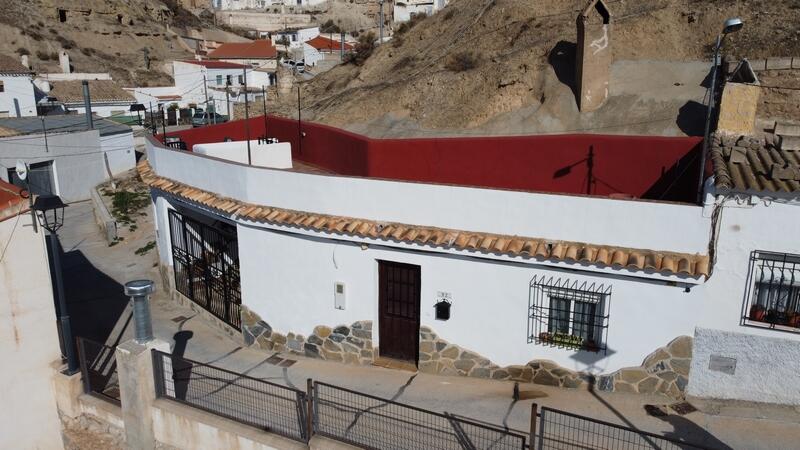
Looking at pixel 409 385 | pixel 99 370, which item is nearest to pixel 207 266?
pixel 99 370

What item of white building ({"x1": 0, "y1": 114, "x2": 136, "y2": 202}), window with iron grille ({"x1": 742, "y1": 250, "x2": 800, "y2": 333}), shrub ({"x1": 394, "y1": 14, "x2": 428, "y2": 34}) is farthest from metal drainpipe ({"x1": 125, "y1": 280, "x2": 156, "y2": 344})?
shrub ({"x1": 394, "y1": 14, "x2": 428, "y2": 34})

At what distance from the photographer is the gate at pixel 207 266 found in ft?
38.1

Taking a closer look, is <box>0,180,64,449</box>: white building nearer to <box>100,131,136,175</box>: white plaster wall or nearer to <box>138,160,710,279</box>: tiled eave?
<box>138,160,710,279</box>: tiled eave

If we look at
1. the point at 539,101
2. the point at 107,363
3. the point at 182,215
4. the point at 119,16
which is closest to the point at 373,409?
the point at 107,363

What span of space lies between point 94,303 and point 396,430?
29.4 ft

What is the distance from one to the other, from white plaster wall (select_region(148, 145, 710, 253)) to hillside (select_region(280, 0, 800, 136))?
42.5ft

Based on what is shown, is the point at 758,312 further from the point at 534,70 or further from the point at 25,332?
the point at 534,70

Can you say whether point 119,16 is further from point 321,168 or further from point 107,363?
point 107,363

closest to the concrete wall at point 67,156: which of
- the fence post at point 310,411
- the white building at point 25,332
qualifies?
the white building at point 25,332

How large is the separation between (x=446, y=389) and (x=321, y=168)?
830 cm

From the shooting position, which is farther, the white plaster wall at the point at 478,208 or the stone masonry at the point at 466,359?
the stone masonry at the point at 466,359

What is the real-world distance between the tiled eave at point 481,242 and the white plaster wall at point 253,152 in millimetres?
3561

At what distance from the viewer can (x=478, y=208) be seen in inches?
355

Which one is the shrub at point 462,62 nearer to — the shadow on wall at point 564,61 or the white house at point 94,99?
the shadow on wall at point 564,61
